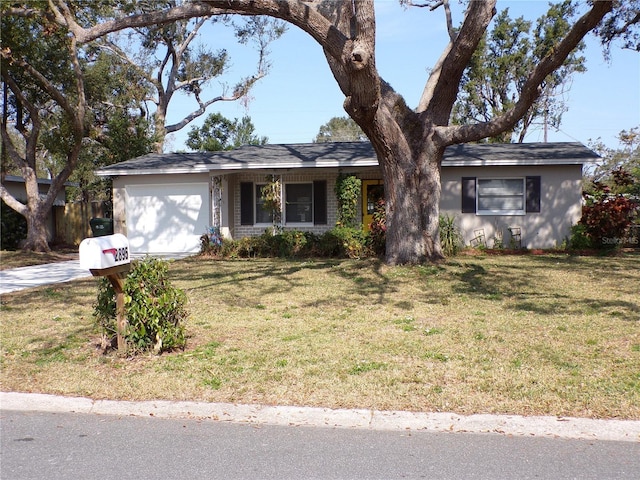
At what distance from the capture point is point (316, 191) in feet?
66.0

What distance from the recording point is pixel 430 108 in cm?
1341

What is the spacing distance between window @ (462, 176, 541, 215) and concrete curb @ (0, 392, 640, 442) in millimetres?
14093


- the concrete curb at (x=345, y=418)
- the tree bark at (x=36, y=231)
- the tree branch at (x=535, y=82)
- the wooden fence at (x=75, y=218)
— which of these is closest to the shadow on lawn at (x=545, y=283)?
the tree branch at (x=535, y=82)

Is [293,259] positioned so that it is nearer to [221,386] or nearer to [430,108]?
[430,108]

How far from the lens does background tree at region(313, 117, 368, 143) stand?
212 ft

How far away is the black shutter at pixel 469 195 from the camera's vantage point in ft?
60.7

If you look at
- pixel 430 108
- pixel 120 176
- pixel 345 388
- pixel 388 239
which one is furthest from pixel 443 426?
pixel 120 176

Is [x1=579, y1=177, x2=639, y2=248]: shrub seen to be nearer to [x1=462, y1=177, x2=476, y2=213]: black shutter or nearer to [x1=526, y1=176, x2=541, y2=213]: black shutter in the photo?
[x1=526, y1=176, x2=541, y2=213]: black shutter

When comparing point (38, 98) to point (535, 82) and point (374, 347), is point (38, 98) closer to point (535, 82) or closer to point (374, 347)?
point (535, 82)

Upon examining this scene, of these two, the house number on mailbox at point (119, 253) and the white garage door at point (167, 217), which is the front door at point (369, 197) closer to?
the white garage door at point (167, 217)

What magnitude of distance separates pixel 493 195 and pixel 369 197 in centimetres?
395

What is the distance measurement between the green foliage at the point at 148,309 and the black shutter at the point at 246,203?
13211mm

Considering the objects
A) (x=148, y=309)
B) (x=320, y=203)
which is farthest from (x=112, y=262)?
(x=320, y=203)

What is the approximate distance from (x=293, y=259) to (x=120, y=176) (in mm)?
7727
